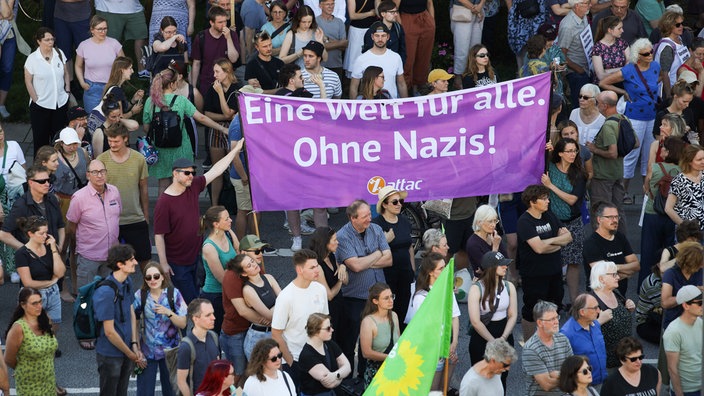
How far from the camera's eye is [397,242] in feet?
40.9

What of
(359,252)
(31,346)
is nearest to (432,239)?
(359,252)

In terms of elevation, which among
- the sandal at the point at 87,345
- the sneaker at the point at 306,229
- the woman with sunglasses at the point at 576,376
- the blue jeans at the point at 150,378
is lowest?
the sneaker at the point at 306,229

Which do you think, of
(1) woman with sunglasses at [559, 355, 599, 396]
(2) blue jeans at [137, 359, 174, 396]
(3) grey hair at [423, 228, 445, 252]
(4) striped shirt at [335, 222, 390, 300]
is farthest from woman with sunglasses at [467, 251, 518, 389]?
(2) blue jeans at [137, 359, 174, 396]

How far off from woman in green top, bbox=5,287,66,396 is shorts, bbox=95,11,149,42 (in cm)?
735

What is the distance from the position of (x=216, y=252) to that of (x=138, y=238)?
179 cm

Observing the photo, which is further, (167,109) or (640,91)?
(640,91)

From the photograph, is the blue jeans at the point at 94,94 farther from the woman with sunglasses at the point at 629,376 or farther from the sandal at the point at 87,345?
the woman with sunglasses at the point at 629,376

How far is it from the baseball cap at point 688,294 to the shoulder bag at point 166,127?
5588 mm

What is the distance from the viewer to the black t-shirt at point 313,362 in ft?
35.1

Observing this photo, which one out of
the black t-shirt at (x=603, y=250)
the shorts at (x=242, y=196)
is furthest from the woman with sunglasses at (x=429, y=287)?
the shorts at (x=242, y=196)

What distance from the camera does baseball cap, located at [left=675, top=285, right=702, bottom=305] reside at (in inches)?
448

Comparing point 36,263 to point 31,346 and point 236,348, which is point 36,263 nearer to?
point 31,346

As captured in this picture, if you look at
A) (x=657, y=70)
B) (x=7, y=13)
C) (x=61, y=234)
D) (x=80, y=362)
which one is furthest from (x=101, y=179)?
(x=657, y=70)

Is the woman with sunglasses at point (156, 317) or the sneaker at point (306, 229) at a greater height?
the woman with sunglasses at point (156, 317)
